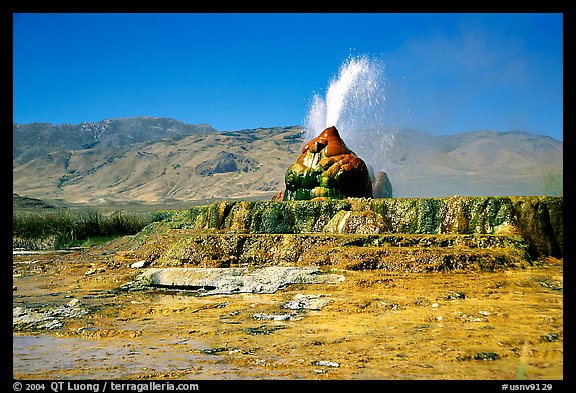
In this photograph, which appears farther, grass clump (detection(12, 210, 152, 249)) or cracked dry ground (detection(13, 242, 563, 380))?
grass clump (detection(12, 210, 152, 249))

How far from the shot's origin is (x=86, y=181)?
142 m

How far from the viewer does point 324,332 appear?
27.7ft

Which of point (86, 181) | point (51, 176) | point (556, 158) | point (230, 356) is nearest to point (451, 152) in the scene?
point (556, 158)

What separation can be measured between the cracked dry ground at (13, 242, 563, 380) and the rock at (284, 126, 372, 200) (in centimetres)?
761

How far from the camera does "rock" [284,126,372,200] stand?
67.3 ft

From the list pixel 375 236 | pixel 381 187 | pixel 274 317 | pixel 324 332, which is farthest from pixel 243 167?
pixel 324 332

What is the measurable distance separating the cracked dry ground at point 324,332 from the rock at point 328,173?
761 centimetres

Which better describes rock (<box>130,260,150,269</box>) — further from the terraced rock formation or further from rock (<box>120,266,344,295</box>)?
rock (<box>120,266,344,295</box>)

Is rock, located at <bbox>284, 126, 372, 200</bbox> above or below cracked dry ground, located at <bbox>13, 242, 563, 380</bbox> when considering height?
above

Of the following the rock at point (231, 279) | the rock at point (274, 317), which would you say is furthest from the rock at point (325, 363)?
the rock at point (231, 279)

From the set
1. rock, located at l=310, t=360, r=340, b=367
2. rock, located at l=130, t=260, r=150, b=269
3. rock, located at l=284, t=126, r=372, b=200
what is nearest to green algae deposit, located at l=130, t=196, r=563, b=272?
rock, located at l=130, t=260, r=150, b=269

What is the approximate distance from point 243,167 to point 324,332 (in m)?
129
